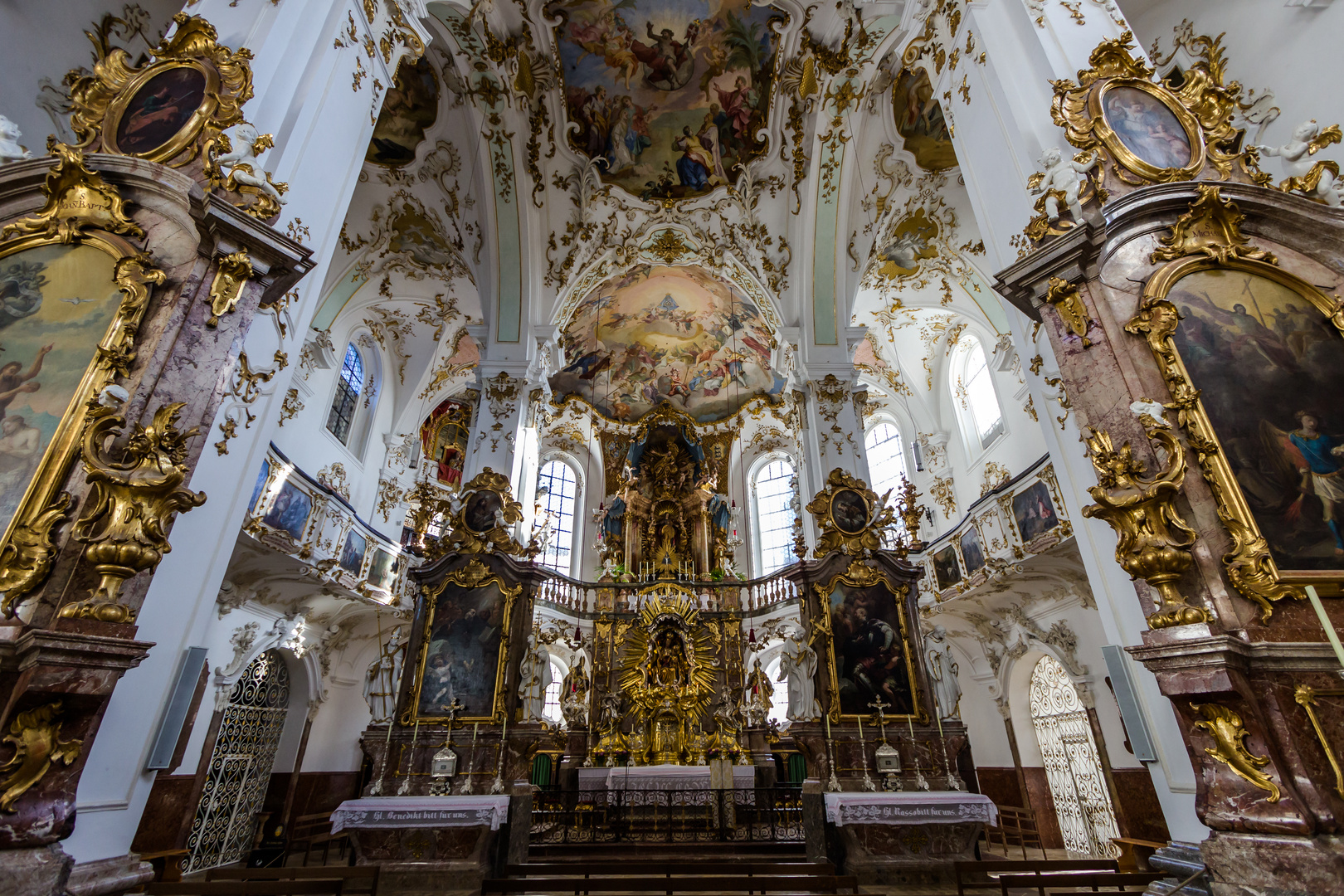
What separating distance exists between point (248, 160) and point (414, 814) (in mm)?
6454

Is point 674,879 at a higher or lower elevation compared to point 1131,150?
lower

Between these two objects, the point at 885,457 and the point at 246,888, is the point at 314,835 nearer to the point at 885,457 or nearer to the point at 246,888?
the point at 246,888

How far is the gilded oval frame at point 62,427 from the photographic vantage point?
2996 mm

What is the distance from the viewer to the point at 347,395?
13.9m

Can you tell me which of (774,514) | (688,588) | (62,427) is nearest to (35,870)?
(62,427)

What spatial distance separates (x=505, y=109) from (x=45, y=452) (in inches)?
402

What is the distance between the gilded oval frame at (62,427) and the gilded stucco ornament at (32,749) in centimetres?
49

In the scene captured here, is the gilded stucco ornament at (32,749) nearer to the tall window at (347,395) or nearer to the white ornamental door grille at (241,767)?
the white ornamental door grille at (241,767)

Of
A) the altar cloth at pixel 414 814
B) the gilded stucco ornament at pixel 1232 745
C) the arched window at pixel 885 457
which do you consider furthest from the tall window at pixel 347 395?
the gilded stucco ornament at pixel 1232 745

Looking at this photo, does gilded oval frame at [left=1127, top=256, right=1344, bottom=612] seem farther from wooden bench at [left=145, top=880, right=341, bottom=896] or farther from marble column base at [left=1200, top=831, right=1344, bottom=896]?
wooden bench at [left=145, top=880, right=341, bottom=896]

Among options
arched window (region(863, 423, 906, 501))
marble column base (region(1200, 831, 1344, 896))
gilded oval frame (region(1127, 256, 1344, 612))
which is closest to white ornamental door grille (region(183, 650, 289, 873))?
marble column base (region(1200, 831, 1344, 896))

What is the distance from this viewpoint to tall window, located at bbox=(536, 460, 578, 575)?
1864cm

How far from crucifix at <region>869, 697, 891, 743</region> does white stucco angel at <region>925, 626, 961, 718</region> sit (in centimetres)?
82

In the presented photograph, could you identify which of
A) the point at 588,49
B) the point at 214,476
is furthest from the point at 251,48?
the point at 588,49
